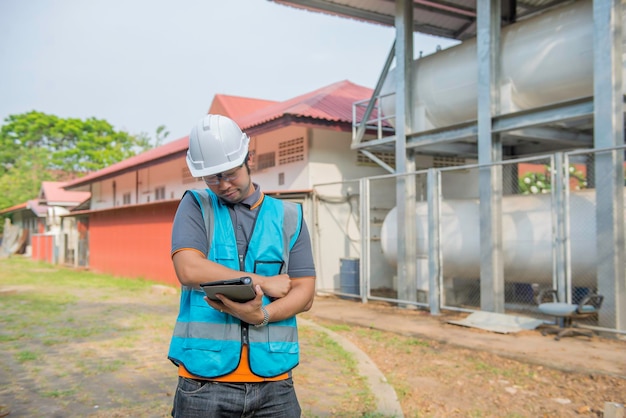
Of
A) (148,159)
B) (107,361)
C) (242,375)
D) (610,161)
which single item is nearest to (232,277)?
(242,375)

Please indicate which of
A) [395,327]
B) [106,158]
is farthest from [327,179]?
[106,158]

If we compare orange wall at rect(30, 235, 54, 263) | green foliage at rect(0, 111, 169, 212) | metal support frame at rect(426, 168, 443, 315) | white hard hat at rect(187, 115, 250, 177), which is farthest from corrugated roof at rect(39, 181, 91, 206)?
white hard hat at rect(187, 115, 250, 177)

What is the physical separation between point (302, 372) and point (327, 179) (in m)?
8.09

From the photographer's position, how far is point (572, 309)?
7.53 meters

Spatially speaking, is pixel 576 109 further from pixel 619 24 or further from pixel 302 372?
pixel 302 372

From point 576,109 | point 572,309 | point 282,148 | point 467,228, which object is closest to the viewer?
point 572,309

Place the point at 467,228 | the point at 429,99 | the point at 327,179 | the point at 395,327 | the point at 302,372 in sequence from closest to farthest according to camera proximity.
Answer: the point at 302,372
the point at 395,327
the point at 467,228
the point at 429,99
the point at 327,179

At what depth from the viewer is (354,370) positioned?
624 cm

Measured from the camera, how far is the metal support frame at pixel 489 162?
9.27 metres

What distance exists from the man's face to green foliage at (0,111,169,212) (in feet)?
170

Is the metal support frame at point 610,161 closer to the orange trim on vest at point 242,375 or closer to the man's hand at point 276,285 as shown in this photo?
the man's hand at point 276,285

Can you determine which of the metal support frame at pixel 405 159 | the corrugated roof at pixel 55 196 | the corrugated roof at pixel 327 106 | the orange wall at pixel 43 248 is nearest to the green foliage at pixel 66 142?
the corrugated roof at pixel 55 196

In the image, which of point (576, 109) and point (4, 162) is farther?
point (4, 162)

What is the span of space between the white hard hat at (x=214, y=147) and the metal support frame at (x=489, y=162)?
776cm
